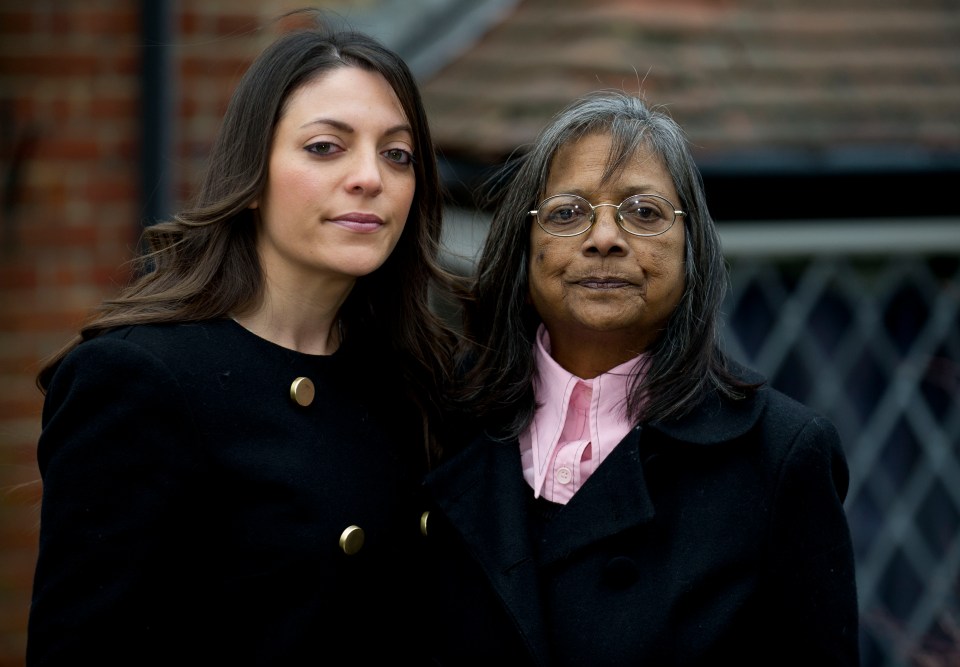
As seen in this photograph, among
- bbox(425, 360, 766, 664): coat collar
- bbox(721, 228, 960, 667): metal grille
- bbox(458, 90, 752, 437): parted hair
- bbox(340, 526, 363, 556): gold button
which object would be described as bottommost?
bbox(721, 228, 960, 667): metal grille

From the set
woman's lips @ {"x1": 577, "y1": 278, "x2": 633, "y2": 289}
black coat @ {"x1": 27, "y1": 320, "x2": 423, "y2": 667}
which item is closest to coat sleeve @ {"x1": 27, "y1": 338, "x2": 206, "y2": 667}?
black coat @ {"x1": 27, "y1": 320, "x2": 423, "y2": 667}

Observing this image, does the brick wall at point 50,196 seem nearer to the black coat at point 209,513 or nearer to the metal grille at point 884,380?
the black coat at point 209,513

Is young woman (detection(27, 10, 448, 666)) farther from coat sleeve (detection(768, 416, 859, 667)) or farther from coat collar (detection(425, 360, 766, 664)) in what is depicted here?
coat sleeve (detection(768, 416, 859, 667))

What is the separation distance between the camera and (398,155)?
91.2 inches

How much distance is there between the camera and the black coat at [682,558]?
6.84 feet

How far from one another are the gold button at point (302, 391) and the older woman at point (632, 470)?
0.30 meters

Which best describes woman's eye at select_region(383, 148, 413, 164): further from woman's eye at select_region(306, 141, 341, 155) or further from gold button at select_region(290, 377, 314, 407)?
gold button at select_region(290, 377, 314, 407)

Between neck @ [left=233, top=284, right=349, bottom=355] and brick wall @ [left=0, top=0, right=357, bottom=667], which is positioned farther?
brick wall @ [left=0, top=0, right=357, bottom=667]

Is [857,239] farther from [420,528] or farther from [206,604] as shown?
[206,604]

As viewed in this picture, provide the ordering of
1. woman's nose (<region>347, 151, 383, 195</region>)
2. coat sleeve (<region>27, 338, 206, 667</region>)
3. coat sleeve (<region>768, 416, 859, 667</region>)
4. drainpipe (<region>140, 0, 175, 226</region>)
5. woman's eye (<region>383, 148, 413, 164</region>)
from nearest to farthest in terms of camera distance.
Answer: coat sleeve (<region>27, 338, 206, 667</region>), coat sleeve (<region>768, 416, 859, 667</region>), woman's nose (<region>347, 151, 383, 195</region>), woman's eye (<region>383, 148, 413, 164</region>), drainpipe (<region>140, 0, 175, 226</region>)

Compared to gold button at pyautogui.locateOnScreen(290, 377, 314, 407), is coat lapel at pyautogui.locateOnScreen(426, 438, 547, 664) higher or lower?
lower

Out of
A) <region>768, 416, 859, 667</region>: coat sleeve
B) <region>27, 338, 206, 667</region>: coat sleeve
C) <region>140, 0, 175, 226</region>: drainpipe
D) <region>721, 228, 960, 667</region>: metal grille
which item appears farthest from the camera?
<region>721, 228, 960, 667</region>: metal grille

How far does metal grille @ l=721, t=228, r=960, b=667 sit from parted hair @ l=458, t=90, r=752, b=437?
6.31 feet

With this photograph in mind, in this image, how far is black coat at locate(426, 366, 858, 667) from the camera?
2.08m
